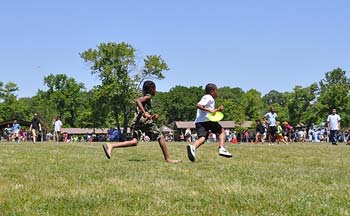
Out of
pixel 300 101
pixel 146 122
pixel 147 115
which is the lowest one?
pixel 146 122

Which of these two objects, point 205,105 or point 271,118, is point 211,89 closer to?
point 205,105

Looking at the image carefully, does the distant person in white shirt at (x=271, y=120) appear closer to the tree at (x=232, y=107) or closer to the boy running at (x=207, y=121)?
the boy running at (x=207, y=121)

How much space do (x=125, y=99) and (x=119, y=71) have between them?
16.1 ft

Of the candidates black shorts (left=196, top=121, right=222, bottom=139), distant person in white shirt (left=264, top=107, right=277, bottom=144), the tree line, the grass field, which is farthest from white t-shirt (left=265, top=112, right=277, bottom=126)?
the tree line

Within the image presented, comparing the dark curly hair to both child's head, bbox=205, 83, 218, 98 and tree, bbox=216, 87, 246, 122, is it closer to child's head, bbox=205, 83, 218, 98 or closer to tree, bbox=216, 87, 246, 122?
child's head, bbox=205, 83, 218, 98

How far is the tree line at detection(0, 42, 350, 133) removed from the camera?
8162 centimetres

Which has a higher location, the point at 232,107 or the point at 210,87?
the point at 232,107

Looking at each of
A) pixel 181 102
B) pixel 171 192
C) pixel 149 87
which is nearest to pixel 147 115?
pixel 149 87

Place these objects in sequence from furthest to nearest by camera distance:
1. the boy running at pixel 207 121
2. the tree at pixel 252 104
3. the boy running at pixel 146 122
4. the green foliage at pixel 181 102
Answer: the green foliage at pixel 181 102
the tree at pixel 252 104
the boy running at pixel 207 121
the boy running at pixel 146 122

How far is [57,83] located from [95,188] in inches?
4361

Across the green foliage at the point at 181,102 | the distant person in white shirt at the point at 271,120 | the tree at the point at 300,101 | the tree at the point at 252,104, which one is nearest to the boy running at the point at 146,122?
the distant person in white shirt at the point at 271,120

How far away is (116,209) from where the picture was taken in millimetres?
5156

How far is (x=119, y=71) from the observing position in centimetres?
8225

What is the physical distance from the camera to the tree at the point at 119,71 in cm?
8062
